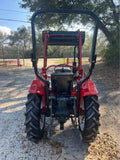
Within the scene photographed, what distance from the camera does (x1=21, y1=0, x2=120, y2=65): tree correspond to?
828 centimetres

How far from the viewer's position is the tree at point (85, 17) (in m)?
8.28

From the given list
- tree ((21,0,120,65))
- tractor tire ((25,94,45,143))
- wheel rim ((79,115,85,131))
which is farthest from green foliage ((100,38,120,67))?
tractor tire ((25,94,45,143))

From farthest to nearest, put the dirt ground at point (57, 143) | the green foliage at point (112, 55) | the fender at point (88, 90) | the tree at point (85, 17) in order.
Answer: the green foliage at point (112, 55)
the tree at point (85, 17)
the fender at point (88, 90)
the dirt ground at point (57, 143)

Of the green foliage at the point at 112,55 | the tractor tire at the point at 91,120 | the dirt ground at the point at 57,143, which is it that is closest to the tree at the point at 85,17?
the green foliage at the point at 112,55

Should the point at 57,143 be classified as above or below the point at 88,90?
below

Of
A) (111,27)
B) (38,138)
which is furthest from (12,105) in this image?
(111,27)

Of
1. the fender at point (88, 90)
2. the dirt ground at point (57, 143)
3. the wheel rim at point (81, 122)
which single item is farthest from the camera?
the wheel rim at point (81, 122)

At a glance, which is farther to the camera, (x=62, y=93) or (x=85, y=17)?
(x=85, y=17)

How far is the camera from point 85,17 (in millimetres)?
8812

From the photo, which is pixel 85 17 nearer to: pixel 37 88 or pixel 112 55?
pixel 112 55

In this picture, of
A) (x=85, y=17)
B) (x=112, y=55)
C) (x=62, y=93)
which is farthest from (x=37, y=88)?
(x=112, y=55)

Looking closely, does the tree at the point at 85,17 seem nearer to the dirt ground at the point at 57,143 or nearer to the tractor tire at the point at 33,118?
the dirt ground at the point at 57,143

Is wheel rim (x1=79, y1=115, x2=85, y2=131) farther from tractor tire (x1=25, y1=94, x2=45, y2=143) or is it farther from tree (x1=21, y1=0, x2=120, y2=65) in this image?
tree (x1=21, y1=0, x2=120, y2=65)

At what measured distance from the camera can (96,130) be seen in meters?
2.34
